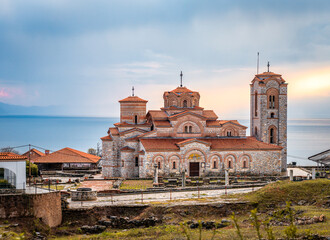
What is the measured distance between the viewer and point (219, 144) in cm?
3981

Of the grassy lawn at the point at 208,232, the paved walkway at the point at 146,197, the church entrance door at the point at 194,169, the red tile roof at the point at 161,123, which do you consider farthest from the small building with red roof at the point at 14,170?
the church entrance door at the point at 194,169

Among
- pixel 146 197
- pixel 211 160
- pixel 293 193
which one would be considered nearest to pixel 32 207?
pixel 146 197

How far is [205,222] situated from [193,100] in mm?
24493

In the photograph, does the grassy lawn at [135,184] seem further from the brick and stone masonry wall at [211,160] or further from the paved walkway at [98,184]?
the brick and stone masonry wall at [211,160]

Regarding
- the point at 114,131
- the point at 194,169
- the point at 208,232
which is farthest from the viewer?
the point at 114,131

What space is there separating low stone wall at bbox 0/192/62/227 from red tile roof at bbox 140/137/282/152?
53.0ft

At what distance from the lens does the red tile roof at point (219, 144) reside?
38.2m

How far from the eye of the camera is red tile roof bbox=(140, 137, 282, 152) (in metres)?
38.2

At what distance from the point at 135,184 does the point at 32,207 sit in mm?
13157

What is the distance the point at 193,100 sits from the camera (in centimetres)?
4388

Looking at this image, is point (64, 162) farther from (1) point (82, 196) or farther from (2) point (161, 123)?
(1) point (82, 196)

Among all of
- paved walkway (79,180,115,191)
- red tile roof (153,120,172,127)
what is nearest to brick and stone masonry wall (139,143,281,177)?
red tile roof (153,120,172,127)

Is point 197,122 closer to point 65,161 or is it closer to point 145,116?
point 145,116

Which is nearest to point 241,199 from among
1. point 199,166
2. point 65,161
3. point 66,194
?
point 66,194
